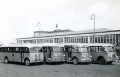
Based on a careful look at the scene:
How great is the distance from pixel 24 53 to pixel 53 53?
328cm

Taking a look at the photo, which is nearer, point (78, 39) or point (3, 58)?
point (3, 58)

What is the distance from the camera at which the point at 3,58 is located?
22.0m

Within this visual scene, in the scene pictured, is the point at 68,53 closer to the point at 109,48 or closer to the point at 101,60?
the point at 101,60

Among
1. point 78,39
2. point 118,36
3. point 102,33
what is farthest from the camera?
point 78,39

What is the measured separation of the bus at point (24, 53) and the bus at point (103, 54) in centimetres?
660

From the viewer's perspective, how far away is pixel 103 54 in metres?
21.1

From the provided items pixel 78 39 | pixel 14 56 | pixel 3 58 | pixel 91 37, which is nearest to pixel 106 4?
pixel 14 56

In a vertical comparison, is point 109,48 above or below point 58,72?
above

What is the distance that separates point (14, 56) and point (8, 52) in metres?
1.34

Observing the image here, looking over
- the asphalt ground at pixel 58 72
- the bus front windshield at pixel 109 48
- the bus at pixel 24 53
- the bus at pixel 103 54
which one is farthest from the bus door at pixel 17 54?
the bus front windshield at pixel 109 48

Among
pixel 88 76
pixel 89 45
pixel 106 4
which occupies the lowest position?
pixel 88 76

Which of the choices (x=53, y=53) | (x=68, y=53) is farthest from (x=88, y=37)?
(x=53, y=53)

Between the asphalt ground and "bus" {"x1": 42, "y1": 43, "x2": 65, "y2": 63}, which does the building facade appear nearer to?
"bus" {"x1": 42, "y1": 43, "x2": 65, "y2": 63}

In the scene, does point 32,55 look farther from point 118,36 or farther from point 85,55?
point 118,36
